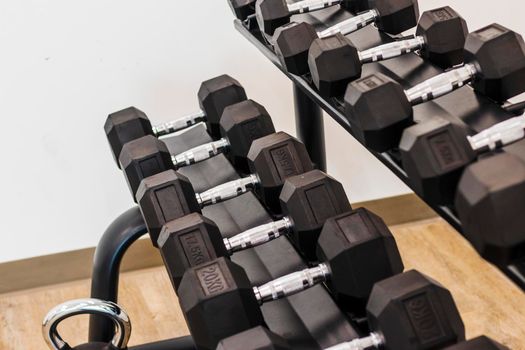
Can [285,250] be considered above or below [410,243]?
above

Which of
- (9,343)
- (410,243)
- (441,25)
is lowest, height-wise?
(410,243)

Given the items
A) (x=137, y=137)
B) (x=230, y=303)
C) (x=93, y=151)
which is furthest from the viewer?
(x=93, y=151)

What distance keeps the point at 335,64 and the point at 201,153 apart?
0.32m

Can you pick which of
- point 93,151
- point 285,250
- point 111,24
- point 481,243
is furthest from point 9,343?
point 481,243

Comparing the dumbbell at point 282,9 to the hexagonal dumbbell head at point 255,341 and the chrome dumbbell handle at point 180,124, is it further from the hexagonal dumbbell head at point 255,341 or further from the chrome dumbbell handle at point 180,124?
the hexagonal dumbbell head at point 255,341

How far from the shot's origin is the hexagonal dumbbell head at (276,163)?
105 cm

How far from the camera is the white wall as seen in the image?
5.80 ft

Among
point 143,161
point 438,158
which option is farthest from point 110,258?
point 438,158

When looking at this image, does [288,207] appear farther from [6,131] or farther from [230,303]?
[6,131]

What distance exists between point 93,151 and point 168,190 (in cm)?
87

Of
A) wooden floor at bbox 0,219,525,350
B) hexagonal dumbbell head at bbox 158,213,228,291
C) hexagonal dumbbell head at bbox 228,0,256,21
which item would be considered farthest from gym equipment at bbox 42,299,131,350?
wooden floor at bbox 0,219,525,350

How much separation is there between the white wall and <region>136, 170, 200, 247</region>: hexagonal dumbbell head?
80 centimetres

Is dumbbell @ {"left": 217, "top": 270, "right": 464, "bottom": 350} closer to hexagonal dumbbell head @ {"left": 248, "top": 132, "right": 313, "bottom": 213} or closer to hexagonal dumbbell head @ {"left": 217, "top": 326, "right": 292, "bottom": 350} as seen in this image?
hexagonal dumbbell head @ {"left": 217, "top": 326, "right": 292, "bottom": 350}

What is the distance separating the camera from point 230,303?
0.85 meters
